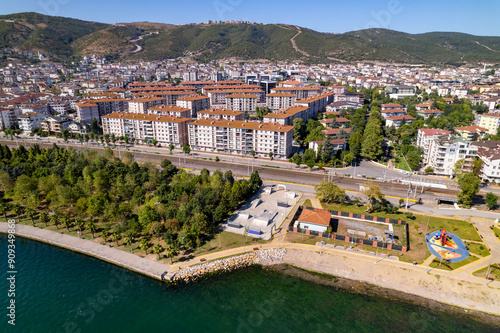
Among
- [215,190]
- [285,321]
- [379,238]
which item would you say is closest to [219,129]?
[215,190]

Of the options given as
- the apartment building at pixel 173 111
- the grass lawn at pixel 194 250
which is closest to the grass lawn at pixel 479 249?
the grass lawn at pixel 194 250

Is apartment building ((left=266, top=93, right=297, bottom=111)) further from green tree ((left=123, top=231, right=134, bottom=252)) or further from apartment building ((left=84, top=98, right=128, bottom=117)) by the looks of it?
green tree ((left=123, top=231, right=134, bottom=252))

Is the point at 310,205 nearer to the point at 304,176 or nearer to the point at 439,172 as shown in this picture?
the point at 304,176

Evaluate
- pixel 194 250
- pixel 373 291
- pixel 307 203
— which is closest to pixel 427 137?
pixel 307 203

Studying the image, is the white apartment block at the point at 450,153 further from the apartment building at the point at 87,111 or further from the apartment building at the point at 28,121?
the apartment building at the point at 28,121

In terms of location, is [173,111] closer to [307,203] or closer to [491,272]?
[307,203]
